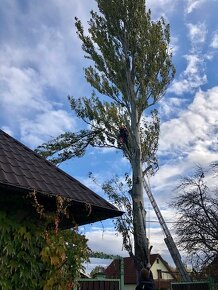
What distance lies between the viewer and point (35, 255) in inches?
202

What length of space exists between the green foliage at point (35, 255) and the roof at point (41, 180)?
424 millimetres

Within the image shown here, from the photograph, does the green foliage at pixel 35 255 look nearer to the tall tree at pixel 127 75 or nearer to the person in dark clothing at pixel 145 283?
the person in dark clothing at pixel 145 283

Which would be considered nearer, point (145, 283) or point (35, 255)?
point (35, 255)

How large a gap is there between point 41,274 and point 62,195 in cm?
109

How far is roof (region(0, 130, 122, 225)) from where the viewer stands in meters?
4.97

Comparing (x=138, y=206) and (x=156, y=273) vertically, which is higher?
(x=156, y=273)

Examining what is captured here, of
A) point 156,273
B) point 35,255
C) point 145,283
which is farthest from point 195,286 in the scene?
point 156,273

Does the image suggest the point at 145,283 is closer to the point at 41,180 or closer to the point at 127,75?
the point at 41,180

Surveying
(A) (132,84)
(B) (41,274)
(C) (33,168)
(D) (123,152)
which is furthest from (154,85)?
(B) (41,274)

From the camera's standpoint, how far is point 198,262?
1922cm

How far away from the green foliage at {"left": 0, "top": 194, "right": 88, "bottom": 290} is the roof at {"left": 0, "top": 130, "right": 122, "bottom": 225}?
0.42m

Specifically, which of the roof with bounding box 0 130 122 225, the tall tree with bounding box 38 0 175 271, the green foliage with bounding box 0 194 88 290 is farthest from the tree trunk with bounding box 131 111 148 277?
the green foliage with bounding box 0 194 88 290

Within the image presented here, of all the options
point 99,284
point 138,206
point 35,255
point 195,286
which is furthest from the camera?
point 195,286

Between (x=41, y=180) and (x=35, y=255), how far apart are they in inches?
40.9
